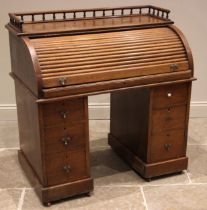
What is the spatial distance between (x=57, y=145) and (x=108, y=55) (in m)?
0.68

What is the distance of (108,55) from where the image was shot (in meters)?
2.72

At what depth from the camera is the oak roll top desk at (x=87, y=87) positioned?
2604mm

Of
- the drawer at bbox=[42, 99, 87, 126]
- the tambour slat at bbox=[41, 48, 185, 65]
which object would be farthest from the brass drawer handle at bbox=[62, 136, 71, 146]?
the tambour slat at bbox=[41, 48, 185, 65]

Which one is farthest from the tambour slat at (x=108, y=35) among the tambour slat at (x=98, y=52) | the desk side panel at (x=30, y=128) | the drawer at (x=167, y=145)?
the drawer at (x=167, y=145)

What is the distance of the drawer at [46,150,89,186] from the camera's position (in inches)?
109

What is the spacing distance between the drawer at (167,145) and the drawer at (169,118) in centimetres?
5

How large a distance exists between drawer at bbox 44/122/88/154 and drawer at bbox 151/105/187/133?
1.76 ft

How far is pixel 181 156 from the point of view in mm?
3195

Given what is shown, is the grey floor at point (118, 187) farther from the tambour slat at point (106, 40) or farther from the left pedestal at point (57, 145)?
the tambour slat at point (106, 40)

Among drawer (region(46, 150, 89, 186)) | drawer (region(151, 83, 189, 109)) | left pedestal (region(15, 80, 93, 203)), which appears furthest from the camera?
drawer (region(151, 83, 189, 109))

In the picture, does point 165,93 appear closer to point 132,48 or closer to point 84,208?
point 132,48

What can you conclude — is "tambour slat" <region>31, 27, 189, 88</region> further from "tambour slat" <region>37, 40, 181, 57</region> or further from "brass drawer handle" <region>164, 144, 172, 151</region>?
"brass drawer handle" <region>164, 144, 172, 151</region>

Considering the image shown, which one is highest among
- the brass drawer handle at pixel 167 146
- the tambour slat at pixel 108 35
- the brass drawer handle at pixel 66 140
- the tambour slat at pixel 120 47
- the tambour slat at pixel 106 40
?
the tambour slat at pixel 108 35

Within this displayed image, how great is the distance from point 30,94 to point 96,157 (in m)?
1.07
